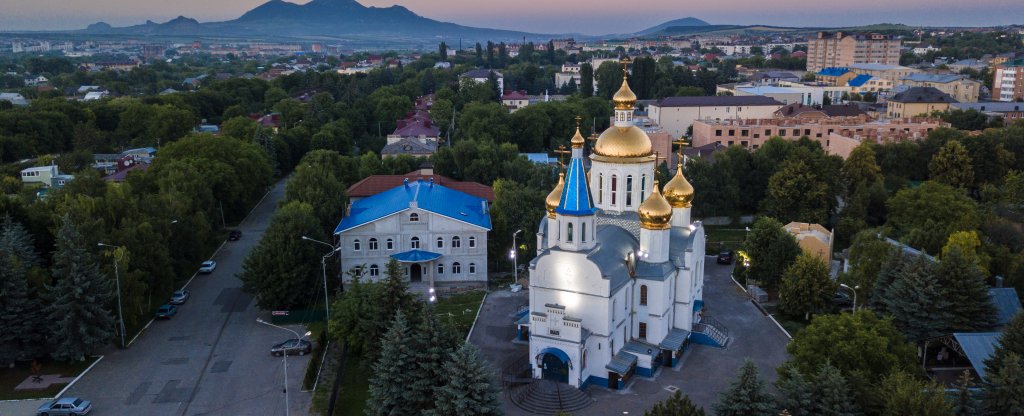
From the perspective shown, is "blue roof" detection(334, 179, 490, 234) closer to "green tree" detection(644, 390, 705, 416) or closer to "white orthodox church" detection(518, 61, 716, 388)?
"white orthodox church" detection(518, 61, 716, 388)

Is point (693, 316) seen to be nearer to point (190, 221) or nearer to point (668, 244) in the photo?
point (668, 244)

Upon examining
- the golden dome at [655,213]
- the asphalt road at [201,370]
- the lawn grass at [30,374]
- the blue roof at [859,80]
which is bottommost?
the asphalt road at [201,370]

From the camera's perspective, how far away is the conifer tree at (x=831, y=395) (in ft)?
68.3

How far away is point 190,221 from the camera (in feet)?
135

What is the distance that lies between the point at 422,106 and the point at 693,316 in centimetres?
8089

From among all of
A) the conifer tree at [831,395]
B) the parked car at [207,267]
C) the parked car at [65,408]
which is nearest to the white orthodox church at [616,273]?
the conifer tree at [831,395]

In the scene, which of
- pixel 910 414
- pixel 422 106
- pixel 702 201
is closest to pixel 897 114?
pixel 702 201

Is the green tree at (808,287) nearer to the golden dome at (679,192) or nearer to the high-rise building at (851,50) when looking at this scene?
the golden dome at (679,192)

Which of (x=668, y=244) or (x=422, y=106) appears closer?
(x=668, y=244)

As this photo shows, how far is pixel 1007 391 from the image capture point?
796 inches

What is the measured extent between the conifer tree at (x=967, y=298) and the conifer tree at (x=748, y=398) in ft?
38.8

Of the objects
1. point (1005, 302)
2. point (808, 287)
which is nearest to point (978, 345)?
point (1005, 302)

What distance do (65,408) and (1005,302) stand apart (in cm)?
3674

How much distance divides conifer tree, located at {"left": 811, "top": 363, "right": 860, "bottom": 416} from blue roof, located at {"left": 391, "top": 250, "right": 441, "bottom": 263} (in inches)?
822
